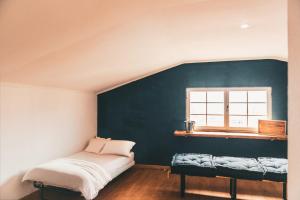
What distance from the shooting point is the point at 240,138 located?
469 cm

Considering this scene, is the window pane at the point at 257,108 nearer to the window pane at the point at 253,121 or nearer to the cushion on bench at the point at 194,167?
the window pane at the point at 253,121

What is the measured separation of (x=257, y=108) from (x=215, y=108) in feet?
2.74

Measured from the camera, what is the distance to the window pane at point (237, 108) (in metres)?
4.87

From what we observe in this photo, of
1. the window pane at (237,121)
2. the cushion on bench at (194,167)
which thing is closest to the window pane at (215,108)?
the window pane at (237,121)

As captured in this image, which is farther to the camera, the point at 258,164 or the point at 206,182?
the point at 206,182

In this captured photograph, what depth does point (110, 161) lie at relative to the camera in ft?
13.5

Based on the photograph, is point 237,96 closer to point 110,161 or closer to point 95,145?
point 110,161

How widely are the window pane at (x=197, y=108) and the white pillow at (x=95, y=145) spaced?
2.01m

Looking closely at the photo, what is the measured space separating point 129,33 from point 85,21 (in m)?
0.76

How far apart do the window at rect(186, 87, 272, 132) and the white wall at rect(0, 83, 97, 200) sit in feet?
8.09

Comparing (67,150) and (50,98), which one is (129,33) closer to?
(50,98)

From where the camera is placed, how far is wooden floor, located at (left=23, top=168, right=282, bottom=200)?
3.58 metres

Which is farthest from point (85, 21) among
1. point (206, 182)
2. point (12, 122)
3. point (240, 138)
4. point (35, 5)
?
point (240, 138)

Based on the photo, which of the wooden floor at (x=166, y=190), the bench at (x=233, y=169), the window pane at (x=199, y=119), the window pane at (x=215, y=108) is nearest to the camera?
the bench at (x=233, y=169)
